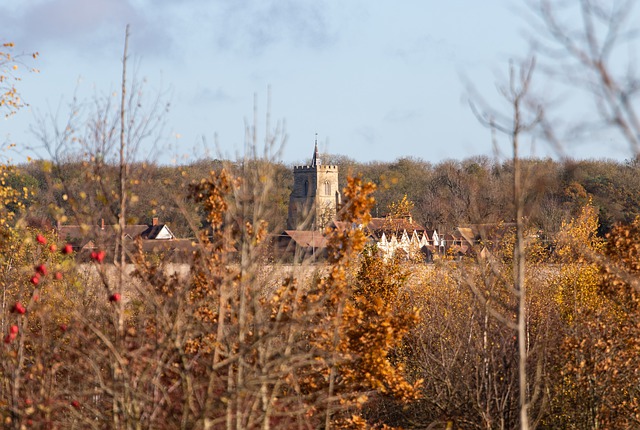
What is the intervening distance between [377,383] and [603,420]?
16.4 feet

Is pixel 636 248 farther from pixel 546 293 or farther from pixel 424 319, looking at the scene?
pixel 546 293

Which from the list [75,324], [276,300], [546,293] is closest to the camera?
[75,324]

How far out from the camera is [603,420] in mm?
14992

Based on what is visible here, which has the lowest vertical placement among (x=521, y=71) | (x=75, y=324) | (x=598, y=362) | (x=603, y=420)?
(x=603, y=420)

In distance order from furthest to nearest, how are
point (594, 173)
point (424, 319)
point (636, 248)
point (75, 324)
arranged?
1. point (594, 173)
2. point (424, 319)
3. point (636, 248)
4. point (75, 324)

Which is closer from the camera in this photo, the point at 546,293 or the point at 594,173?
the point at 546,293

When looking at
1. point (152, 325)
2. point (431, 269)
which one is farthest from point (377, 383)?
point (431, 269)

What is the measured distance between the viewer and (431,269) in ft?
104

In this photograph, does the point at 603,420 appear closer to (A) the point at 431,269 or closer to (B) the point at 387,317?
(B) the point at 387,317

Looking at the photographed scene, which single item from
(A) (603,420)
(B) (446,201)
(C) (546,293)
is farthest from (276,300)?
(B) (446,201)

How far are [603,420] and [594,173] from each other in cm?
5653

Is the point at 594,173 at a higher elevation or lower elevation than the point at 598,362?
higher

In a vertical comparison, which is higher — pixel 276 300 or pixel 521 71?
pixel 521 71

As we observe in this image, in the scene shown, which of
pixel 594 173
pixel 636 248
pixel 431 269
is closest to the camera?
pixel 636 248
